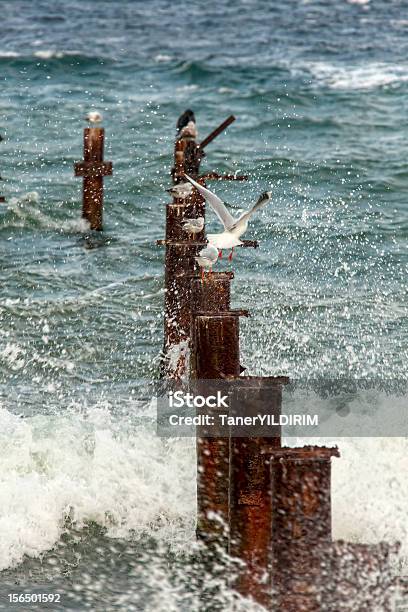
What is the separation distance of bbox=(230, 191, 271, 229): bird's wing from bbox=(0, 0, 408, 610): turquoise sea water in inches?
84.7

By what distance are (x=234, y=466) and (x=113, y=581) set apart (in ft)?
7.38

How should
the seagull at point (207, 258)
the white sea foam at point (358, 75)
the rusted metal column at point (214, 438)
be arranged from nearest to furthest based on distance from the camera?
the rusted metal column at point (214, 438) → the seagull at point (207, 258) → the white sea foam at point (358, 75)

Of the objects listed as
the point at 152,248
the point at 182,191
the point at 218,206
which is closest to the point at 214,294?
the point at 218,206

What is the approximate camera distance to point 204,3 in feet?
171

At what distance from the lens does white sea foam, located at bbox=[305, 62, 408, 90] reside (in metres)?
34.7

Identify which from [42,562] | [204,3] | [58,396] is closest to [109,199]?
[58,396]

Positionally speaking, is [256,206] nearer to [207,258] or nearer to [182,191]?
[207,258]

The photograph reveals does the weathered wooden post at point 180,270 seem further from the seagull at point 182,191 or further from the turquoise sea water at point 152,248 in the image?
the turquoise sea water at point 152,248

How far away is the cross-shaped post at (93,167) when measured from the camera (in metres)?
21.0

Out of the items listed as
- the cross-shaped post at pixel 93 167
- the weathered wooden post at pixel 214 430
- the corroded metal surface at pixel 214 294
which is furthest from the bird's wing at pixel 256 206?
the cross-shaped post at pixel 93 167

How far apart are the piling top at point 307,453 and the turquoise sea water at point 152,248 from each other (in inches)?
119

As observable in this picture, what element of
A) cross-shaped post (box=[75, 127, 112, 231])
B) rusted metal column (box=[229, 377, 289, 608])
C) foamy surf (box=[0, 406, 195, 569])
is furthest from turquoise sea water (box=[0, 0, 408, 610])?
rusted metal column (box=[229, 377, 289, 608])

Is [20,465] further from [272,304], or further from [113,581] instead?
[272,304]

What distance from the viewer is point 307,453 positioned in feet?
22.6
